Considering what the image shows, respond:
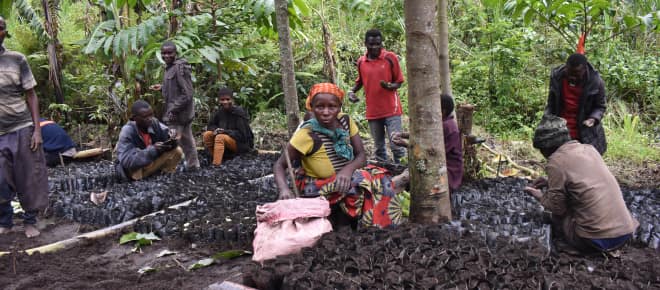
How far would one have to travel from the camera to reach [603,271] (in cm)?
246

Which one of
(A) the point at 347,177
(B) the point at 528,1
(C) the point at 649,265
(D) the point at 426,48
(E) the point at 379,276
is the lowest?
(C) the point at 649,265

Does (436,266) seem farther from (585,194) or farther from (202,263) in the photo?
(202,263)

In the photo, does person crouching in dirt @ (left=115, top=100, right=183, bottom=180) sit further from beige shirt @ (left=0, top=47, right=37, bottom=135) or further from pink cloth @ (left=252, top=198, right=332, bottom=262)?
pink cloth @ (left=252, top=198, right=332, bottom=262)

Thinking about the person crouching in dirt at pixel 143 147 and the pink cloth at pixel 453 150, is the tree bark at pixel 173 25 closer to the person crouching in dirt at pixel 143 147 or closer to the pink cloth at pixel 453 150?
the person crouching in dirt at pixel 143 147

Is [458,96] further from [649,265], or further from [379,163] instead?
[649,265]

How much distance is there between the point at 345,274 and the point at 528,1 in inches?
134

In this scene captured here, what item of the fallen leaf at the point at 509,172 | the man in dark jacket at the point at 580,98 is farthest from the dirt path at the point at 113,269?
the fallen leaf at the point at 509,172

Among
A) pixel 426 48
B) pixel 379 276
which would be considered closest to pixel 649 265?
pixel 379 276

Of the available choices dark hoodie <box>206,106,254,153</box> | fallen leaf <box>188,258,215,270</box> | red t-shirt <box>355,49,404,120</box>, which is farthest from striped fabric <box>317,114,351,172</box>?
dark hoodie <box>206,106,254,153</box>

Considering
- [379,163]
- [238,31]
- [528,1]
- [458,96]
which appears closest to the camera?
[528,1]

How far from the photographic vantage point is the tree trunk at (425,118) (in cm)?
290

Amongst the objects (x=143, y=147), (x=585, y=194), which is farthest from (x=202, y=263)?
(x=143, y=147)

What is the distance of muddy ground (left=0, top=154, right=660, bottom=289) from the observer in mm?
2338

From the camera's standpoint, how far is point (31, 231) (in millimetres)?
4090
